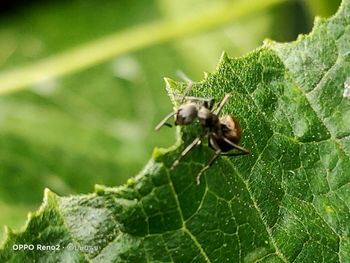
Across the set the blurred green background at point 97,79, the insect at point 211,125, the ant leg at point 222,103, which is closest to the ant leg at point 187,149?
the insect at point 211,125

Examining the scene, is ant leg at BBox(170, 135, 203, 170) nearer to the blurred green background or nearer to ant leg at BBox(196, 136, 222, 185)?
ant leg at BBox(196, 136, 222, 185)

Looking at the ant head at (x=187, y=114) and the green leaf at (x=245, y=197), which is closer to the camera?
the green leaf at (x=245, y=197)

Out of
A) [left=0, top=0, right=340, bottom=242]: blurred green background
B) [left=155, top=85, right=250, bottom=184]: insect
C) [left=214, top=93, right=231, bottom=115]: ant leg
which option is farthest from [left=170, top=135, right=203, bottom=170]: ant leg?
[left=0, top=0, right=340, bottom=242]: blurred green background

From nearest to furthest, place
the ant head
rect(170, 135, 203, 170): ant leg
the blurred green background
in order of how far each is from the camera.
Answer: rect(170, 135, 203, 170): ant leg
the ant head
the blurred green background

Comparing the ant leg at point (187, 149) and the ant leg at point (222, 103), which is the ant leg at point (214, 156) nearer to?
the ant leg at point (187, 149)

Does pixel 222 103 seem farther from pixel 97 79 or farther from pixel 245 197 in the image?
pixel 97 79

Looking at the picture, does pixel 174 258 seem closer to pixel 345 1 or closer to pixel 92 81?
pixel 345 1
